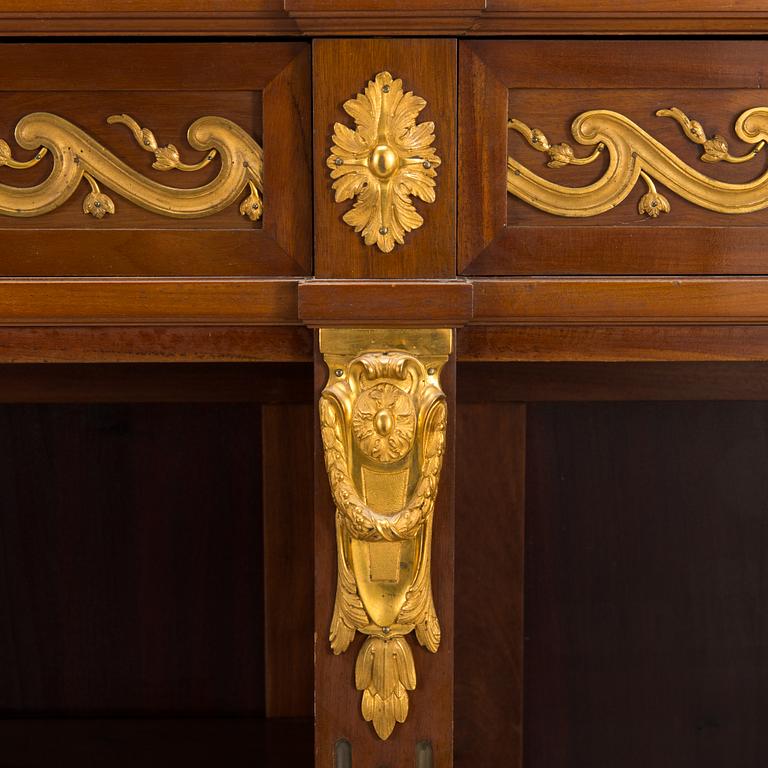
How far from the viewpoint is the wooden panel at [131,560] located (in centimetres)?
80

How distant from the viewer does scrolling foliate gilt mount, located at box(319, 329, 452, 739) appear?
1.47 ft

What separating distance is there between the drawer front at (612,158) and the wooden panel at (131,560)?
0.39 meters

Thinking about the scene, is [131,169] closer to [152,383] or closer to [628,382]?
[152,383]

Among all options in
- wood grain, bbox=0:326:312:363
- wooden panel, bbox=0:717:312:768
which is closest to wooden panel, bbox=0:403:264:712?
wooden panel, bbox=0:717:312:768

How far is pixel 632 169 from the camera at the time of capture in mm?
453

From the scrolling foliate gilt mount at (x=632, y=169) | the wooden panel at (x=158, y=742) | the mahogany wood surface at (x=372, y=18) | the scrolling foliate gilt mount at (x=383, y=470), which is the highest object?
the mahogany wood surface at (x=372, y=18)

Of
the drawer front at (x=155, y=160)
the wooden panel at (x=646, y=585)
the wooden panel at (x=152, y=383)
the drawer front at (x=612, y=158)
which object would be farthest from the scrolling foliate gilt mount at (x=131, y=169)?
the wooden panel at (x=646, y=585)

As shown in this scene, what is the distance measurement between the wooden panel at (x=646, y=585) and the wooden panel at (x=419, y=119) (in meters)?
0.37

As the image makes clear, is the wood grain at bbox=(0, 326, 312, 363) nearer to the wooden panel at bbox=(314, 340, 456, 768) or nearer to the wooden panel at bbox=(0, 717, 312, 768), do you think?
the wooden panel at bbox=(314, 340, 456, 768)

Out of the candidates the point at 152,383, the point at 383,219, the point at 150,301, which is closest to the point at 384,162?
the point at 383,219

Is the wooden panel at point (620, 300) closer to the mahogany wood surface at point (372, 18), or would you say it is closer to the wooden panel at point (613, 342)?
the wooden panel at point (613, 342)

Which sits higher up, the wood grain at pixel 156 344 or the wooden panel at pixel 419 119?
the wooden panel at pixel 419 119

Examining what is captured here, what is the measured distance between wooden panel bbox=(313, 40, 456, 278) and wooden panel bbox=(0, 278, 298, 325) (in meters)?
0.03

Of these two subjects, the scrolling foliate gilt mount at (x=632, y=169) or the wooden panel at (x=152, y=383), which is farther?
the wooden panel at (x=152, y=383)
